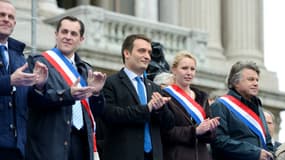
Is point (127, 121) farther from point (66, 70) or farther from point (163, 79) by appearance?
point (163, 79)

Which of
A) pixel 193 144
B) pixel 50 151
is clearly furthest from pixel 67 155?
pixel 193 144

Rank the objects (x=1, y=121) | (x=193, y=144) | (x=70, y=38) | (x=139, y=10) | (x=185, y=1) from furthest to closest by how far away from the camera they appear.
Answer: (x=185, y=1)
(x=139, y=10)
(x=193, y=144)
(x=70, y=38)
(x=1, y=121)

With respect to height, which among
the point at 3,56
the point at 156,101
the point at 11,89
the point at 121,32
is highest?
the point at 121,32

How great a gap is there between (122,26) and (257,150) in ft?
58.6

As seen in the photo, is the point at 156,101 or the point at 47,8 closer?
the point at 156,101

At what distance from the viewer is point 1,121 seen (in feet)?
37.1

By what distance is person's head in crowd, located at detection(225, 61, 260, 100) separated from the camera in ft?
46.0

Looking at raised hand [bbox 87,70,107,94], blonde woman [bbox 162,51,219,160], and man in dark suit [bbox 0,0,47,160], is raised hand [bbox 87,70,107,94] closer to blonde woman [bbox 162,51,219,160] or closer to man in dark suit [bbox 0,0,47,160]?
man in dark suit [bbox 0,0,47,160]

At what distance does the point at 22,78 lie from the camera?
1114cm

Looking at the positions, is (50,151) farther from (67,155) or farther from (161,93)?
(161,93)

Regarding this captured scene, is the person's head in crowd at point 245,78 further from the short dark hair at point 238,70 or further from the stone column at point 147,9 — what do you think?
the stone column at point 147,9

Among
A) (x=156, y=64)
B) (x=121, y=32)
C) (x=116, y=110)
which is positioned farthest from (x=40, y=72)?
(x=121, y=32)

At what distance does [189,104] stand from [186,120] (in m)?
0.17

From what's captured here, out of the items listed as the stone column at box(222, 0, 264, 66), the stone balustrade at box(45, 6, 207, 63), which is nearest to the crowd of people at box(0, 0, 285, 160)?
the stone balustrade at box(45, 6, 207, 63)
